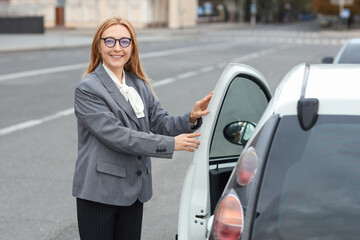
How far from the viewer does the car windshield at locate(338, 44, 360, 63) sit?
9375mm

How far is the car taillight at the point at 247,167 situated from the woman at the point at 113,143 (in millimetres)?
645

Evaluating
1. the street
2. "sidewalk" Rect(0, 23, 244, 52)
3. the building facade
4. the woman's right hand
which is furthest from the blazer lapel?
the building facade

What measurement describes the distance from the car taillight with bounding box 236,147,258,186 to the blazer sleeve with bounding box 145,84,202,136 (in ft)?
3.31

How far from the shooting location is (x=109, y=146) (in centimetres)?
307

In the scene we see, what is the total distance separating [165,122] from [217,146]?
36cm

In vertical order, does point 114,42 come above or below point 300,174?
above

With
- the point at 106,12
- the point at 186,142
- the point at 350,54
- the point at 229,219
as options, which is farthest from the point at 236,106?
the point at 106,12

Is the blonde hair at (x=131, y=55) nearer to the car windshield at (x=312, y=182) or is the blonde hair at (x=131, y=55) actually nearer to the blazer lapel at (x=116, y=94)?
the blazer lapel at (x=116, y=94)

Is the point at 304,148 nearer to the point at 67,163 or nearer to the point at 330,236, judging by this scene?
the point at 330,236

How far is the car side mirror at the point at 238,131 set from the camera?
144 inches

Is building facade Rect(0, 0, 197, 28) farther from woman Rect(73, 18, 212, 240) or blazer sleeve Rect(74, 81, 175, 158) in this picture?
blazer sleeve Rect(74, 81, 175, 158)

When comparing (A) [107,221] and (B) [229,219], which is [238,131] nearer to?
(A) [107,221]

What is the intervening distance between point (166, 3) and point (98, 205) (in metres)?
68.8

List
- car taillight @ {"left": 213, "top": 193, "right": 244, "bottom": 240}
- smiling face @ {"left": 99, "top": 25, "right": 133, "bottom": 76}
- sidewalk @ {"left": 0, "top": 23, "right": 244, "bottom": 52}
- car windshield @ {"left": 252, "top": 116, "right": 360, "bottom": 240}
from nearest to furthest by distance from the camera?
1. car windshield @ {"left": 252, "top": 116, "right": 360, "bottom": 240}
2. car taillight @ {"left": 213, "top": 193, "right": 244, "bottom": 240}
3. smiling face @ {"left": 99, "top": 25, "right": 133, "bottom": 76}
4. sidewalk @ {"left": 0, "top": 23, "right": 244, "bottom": 52}
